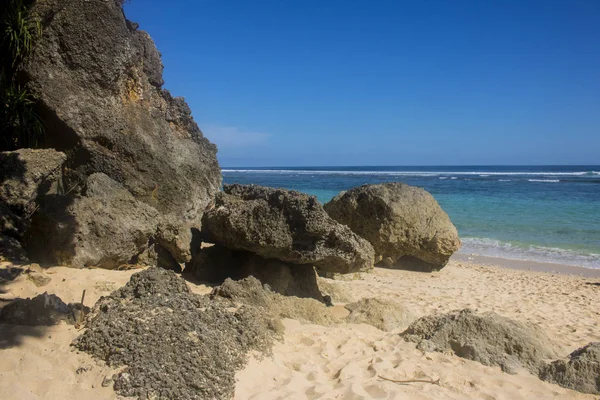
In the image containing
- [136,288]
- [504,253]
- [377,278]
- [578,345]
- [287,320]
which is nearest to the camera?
[136,288]

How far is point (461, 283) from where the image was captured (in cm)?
920

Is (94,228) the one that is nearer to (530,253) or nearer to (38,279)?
(38,279)

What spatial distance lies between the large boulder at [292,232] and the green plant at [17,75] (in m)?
3.07

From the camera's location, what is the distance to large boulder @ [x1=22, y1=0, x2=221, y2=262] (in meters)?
6.59

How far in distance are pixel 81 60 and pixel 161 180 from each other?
199 centimetres

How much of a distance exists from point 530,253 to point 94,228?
37.8 feet

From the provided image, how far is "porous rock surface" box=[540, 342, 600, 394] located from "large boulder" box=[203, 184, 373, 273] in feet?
7.45

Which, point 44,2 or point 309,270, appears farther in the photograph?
point 44,2

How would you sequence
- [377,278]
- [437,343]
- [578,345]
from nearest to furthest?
[437,343], [578,345], [377,278]

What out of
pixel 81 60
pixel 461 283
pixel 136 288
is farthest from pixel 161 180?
pixel 461 283

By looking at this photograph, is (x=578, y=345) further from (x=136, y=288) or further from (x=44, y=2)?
(x=44, y=2)

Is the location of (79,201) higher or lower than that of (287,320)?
higher

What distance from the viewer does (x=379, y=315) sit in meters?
5.61

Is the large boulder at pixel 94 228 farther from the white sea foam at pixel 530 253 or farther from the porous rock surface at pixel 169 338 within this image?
the white sea foam at pixel 530 253
